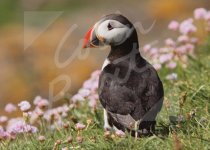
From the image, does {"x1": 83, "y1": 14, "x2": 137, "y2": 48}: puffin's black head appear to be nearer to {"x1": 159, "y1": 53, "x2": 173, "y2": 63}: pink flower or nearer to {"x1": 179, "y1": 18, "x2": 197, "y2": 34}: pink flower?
{"x1": 159, "y1": 53, "x2": 173, "y2": 63}: pink flower

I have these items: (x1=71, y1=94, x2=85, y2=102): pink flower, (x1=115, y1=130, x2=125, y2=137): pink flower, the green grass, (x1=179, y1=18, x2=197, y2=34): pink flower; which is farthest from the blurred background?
(x1=115, y1=130, x2=125, y2=137): pink flower

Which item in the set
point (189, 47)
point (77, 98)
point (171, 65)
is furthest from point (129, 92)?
point (189, 47)

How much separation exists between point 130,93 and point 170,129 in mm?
582

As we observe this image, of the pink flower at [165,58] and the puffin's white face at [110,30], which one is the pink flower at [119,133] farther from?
the pink flower at [165,58]

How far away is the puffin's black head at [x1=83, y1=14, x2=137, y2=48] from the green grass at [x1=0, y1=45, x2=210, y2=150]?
791 millimetres

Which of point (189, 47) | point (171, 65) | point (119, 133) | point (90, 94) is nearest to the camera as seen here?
point (119, 133)

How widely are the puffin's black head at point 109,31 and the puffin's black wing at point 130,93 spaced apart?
0.82 ft

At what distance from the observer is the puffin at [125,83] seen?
19.8ft

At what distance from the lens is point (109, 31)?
6.19 meters

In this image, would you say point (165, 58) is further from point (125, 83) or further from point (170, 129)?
point (125, 83)

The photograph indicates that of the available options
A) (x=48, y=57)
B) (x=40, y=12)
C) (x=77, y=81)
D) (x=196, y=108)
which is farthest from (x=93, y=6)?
(x=196, y=108)

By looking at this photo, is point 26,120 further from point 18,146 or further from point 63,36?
point 63,36

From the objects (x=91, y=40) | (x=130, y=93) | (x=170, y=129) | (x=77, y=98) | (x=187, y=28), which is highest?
(x=187, y=28)

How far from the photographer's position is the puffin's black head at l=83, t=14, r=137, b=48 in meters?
6.18
